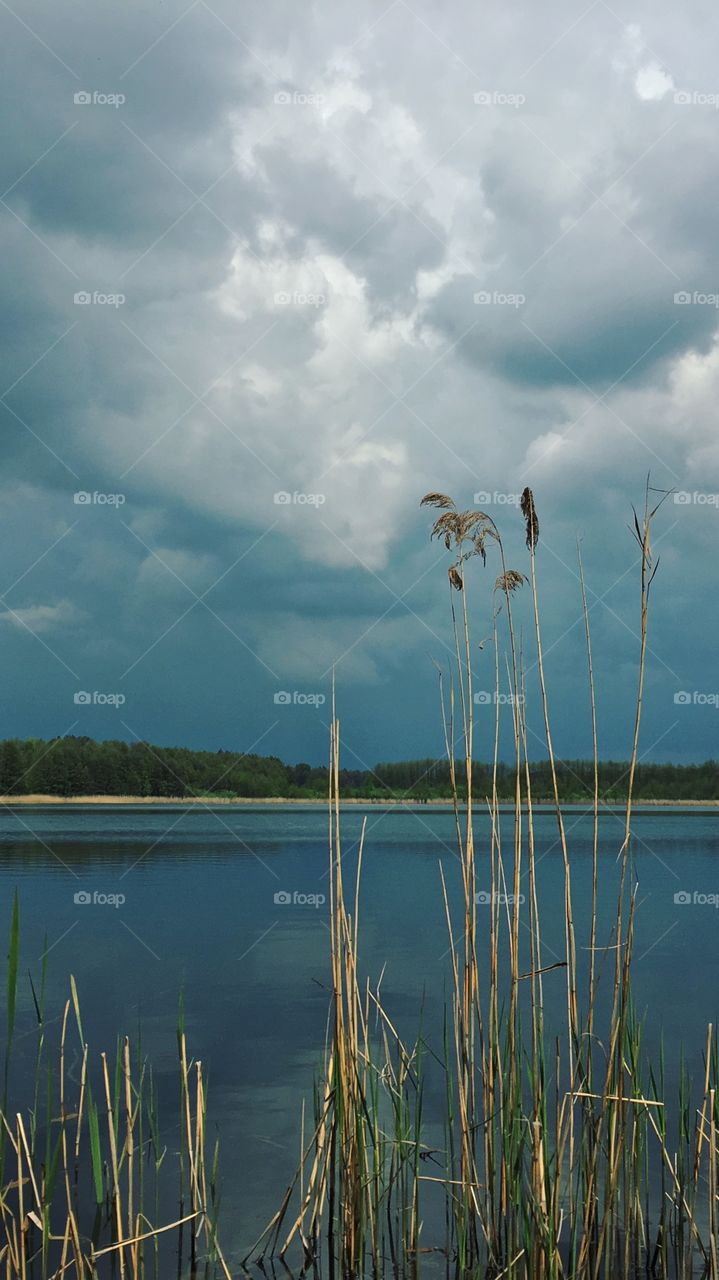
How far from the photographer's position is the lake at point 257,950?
9.89m

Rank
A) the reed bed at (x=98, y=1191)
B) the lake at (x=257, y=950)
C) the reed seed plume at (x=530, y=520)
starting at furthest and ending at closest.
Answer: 1. the lake at (x=257, y=950)
2. the reed seed plume at (x=530, y=520)
3. the reed bed at (x=98, y=1191)

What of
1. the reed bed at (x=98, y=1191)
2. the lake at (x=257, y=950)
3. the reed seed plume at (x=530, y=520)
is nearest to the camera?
the reed bed at (x=98, y=1191)

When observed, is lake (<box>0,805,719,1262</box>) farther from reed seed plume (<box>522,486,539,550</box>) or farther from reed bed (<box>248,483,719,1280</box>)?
reed seed plume (<box>522,486,539,550</box>)

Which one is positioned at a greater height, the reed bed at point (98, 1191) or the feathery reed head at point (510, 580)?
the feathery reed head at point (510, 580)

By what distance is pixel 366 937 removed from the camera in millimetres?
21547

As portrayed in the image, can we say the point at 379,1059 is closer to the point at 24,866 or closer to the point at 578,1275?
the point at 578,1275

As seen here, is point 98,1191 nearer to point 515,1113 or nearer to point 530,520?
point 515,1113

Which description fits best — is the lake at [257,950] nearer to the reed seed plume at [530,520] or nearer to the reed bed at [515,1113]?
the reed bed at [515,1113]

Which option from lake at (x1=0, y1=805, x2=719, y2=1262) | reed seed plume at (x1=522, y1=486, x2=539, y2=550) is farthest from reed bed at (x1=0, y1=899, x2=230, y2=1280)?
reed seed plume at (x1=522, y1=486, x2=539, y2=550)

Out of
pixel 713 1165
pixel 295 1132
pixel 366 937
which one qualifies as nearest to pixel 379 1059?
pixel 295 1132

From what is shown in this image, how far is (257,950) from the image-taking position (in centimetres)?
2012

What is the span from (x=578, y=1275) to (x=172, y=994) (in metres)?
12.7

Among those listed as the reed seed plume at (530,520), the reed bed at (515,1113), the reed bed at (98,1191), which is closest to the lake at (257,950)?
the reed bed at (98,1191)

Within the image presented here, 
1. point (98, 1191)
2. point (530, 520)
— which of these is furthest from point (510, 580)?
point (98, 1191)
